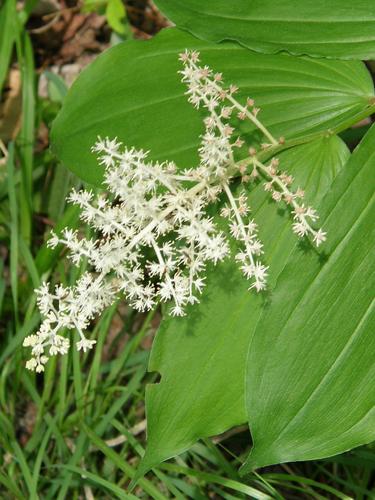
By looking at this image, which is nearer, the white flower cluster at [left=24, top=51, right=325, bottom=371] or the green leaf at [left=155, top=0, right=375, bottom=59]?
the white flower cluster at [left=24, top=51, right=325, bottom=371]

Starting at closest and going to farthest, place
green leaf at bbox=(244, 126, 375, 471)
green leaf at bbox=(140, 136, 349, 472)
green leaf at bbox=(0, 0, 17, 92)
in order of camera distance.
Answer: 1. green leaf at bbox=(244, 126, 375, 471)
2. green leaf at bbox=(140, 136, 349, 472)
3. green leaf at bbox=(0, 0, 17, 92)

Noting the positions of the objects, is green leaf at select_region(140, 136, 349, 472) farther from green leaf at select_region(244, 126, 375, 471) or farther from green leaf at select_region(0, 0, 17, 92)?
green leaf at select_region(0, 0, 17, 92)

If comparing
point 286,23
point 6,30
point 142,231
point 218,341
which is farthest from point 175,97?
point 6,30

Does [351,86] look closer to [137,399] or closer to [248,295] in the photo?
[248,295]

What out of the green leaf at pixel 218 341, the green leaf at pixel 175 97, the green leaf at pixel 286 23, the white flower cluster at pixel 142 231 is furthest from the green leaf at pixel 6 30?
the green leaf at pixel 218 341

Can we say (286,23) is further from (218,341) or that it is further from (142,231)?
(218,341)

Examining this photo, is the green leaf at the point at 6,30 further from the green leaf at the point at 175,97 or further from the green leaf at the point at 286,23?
the green leaf at the point at 286,23

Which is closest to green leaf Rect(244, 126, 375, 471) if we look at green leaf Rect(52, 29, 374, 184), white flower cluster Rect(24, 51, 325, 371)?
white flower cluster Rect(24, 51, 325, 371)
